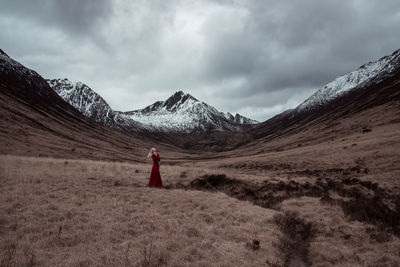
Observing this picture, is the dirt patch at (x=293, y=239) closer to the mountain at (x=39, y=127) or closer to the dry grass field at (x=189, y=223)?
the dry grass field at (x=189, y=223)

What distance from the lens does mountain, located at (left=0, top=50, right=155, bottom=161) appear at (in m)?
67.2

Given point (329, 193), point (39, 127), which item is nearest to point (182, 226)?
point (329, 193)

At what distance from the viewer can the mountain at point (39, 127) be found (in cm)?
6724

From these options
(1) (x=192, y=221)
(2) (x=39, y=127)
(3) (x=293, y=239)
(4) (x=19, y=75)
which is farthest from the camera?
(4) (x=19, y=75)

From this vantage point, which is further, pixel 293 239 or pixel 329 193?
pixel 329 193

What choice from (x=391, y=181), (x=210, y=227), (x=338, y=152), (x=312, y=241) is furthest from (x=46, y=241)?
(x=338, y=152)

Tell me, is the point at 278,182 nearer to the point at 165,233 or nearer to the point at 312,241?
the point at 312,241

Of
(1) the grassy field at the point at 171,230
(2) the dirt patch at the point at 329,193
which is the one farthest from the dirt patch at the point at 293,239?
(2) the dirt patch at the point at 329,193

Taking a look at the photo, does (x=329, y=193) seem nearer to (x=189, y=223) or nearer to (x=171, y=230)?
(x=189, y=223)

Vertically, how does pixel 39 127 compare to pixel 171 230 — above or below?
above

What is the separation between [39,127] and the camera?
98.2 m

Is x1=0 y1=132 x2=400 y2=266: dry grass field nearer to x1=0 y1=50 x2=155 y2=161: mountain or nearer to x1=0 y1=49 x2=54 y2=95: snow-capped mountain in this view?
x1=0 y1=50 x2=155 y2=161: mountain

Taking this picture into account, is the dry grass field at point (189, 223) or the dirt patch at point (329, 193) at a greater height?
the dirt patch at point (329, 193)

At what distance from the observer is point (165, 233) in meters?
9.95
